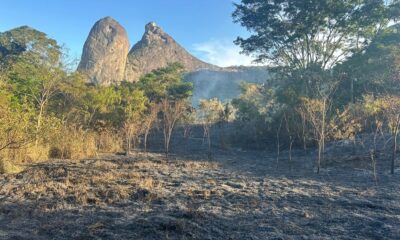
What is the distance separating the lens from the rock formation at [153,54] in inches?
2295

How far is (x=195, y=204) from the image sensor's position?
5859mm

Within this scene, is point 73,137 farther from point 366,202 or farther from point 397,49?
point 397,49

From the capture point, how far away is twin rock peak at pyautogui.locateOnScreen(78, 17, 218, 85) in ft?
156

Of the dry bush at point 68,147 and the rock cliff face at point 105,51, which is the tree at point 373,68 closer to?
the dry bush at point 68,147

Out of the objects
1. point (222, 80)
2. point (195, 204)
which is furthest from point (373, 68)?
point (222, 80)

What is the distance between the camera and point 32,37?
27.8 m

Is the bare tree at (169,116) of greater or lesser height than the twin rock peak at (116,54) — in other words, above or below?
below

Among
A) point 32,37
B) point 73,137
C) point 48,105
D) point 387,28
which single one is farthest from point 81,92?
point 387,28

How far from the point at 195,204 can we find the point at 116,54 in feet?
154

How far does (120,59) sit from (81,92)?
36.3 metres

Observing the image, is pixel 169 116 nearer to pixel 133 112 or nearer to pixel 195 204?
pixel 133 112

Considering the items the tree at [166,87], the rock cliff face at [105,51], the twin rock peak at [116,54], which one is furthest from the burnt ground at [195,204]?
the rock cliff face at [105,51]

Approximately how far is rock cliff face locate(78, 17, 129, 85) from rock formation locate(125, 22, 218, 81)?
4.34 m

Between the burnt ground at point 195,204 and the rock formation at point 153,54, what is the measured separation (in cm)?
4802
